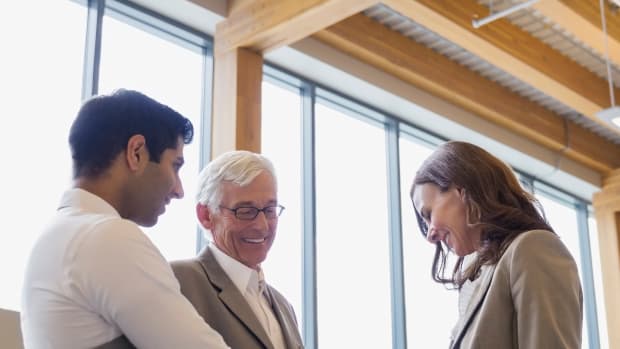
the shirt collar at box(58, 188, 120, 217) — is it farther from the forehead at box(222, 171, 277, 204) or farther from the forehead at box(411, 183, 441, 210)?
the forehead at box(222, 171, 277, 204)

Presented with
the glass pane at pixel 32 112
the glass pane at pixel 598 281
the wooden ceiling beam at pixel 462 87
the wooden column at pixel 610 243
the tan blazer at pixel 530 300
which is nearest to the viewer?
the tan blazer at pixel 530 300

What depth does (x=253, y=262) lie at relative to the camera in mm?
2664

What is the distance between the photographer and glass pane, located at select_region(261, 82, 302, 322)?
627 cm

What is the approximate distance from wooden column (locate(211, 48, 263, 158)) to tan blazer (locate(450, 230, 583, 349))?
11.6ft

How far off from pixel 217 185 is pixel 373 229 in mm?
4458

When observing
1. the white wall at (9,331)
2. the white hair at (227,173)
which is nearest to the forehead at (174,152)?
the white hair at (227,173)

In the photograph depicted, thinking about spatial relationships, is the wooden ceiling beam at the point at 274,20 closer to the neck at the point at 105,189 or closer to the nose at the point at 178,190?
the nose at the point at 178,190

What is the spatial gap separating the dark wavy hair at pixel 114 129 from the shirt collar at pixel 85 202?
4 centimetres

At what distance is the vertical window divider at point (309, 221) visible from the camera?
630 centimetres

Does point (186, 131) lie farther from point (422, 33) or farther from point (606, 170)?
point (606, 170)

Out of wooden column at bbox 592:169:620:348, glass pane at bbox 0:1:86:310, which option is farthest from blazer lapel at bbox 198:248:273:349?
wooden column at bbox 592:169:620:348

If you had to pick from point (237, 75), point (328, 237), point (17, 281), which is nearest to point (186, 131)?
point (17, 281)

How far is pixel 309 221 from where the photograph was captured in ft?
21.4

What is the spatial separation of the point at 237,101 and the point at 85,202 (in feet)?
13.1
